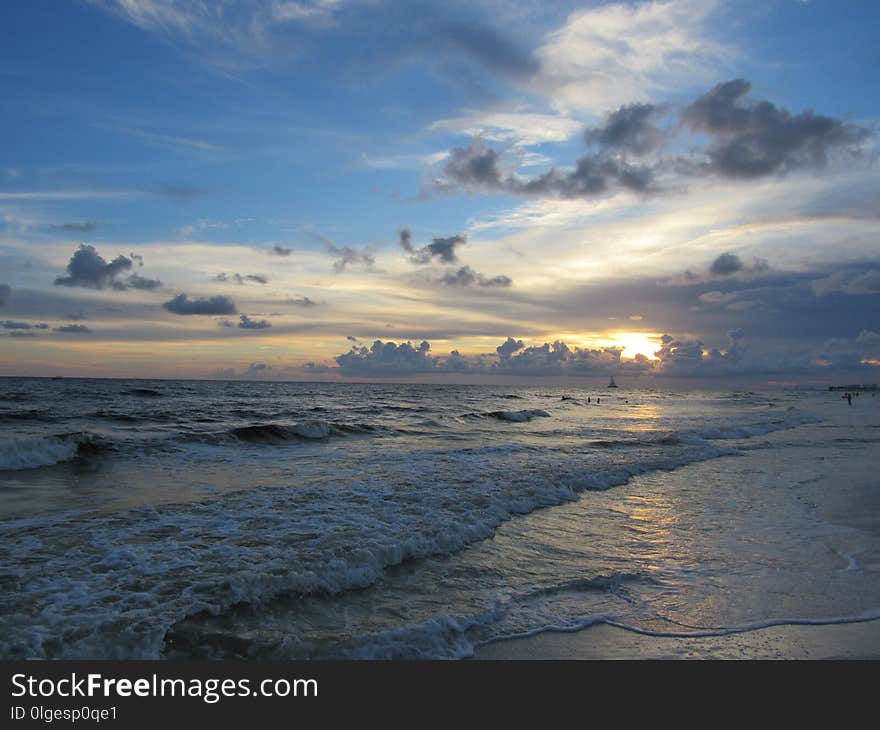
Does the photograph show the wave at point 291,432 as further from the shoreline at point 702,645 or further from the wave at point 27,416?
the shoreline at point 702,645

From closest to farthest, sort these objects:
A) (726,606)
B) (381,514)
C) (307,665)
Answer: (307,665)
(726,606)
(381,514)

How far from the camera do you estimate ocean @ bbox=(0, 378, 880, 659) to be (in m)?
6.40

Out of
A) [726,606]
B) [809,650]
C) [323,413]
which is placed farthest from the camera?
[323,413]

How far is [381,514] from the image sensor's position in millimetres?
11695

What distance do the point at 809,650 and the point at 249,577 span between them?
6836 millimetres

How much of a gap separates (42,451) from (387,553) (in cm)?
1578

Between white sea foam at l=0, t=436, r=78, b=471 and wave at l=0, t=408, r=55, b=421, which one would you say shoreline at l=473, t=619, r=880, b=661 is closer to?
white sea foam at l=0, t=436, r=78, b=471

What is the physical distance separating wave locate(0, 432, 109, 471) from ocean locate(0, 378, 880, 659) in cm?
9

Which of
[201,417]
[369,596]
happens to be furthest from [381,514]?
[201,417]

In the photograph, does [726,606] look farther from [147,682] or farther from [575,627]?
[147,682]

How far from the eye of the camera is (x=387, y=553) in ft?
29.9

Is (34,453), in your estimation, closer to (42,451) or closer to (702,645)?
(42,451)

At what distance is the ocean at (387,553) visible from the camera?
640cm

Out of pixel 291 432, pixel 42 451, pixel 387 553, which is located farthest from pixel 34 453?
pixel 387 553
